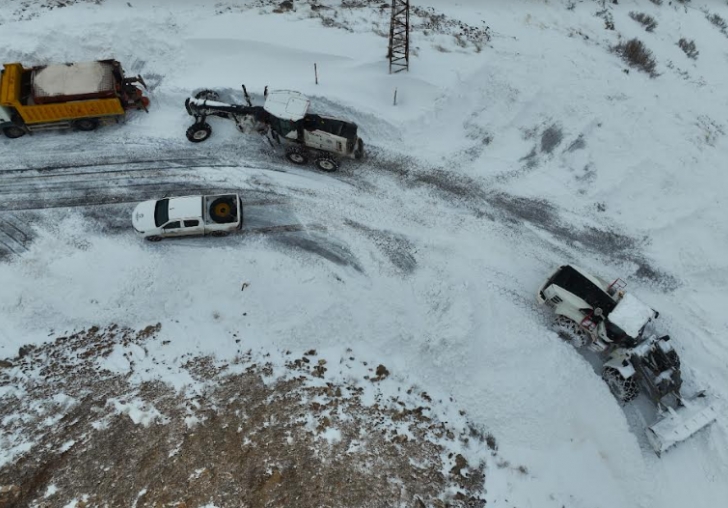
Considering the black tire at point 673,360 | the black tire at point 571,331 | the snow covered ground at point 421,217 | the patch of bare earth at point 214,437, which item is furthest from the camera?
the black tire at point 571,331

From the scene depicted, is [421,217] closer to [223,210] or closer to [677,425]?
[223,210]

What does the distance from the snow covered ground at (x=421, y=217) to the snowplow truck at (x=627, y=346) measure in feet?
2.06

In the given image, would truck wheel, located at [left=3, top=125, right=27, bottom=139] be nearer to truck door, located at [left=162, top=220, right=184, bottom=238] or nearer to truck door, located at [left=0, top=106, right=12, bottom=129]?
truck door, located at [left=0, top=106, right=12, bottom=129]

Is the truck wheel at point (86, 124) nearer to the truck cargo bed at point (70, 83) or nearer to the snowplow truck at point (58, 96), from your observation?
the snowplow truck at point (58, 96)

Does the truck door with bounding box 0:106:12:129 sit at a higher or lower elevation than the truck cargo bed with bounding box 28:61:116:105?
lower

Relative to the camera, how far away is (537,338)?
15.0m

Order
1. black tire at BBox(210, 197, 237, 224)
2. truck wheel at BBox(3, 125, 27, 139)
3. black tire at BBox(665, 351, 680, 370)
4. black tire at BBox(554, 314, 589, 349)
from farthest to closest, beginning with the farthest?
truck wheel at BBox(3, 125, 27, 139)
black tire at BBox(210, 197, 237, 224)
black tire at BBox(554, 314, 589, 349)
black tire at BBox(665, 351, 680, 370)

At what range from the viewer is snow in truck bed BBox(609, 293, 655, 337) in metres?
13.8

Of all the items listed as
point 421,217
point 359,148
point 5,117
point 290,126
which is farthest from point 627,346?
point 5,117

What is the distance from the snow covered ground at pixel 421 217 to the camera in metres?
14.2

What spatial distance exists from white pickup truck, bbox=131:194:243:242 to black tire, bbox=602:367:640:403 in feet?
44.9

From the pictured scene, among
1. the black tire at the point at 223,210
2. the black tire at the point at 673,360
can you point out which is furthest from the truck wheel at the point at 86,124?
the black tire at the point at 673,360

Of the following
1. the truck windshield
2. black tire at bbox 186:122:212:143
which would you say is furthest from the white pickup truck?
black tire at bbox 186:122:212:143

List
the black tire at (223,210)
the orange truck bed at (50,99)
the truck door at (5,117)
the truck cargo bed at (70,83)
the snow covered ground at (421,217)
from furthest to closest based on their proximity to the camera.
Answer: the truck cargo bed at (70,83) < the orange truck bed at (50,99) < the truck door at (5,117) < the black tire at (223,210) < the snow covered ground at (421,217)
